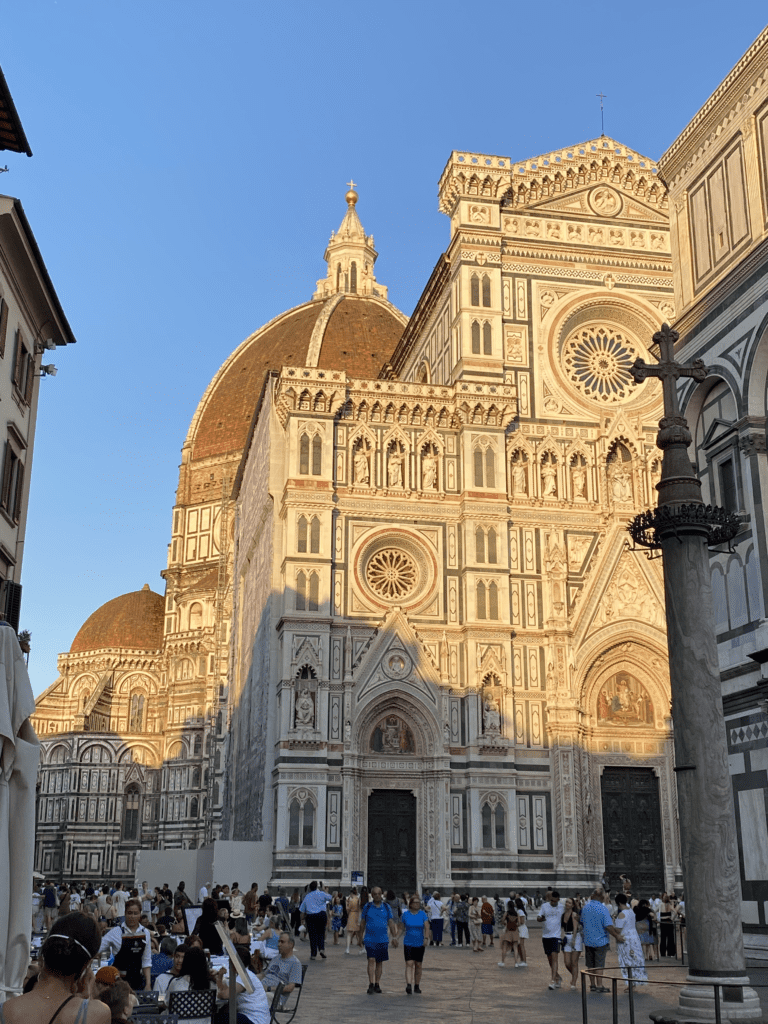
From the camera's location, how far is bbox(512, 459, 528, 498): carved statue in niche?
35906 mm

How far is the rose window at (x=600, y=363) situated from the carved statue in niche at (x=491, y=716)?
11.1 metres

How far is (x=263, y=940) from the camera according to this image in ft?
49.7

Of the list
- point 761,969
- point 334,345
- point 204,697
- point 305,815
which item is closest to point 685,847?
point 761,969

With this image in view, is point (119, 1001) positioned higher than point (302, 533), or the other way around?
point (302, 533)

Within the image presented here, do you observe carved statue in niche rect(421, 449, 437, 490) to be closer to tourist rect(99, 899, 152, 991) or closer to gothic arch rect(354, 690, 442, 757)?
gothic arch rect(354, 690, 442, 757)

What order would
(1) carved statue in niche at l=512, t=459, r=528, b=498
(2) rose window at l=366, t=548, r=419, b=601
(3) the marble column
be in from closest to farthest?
1. (3) the marble column
2. (2) rose window at l=366, t=548, r=419, b=601
3. (1) carved statue in niche at l=512, t=459, r=528, b=498

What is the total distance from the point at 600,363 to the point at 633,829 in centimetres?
1557

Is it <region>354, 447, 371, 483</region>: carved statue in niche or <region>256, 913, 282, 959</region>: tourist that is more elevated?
<region>354, 447, 371, 483</region>: carved statue in niche

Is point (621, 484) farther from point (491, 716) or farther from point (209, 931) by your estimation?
point (209, 931)

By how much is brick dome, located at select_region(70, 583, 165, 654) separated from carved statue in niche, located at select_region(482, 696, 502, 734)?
42.9 meters

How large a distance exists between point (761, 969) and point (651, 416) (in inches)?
997

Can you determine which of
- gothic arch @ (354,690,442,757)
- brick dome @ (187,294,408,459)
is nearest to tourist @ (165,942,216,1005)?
gothic arch @ (354,690,442,757)

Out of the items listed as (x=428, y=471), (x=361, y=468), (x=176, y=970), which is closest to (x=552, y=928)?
(x=176, y=970)

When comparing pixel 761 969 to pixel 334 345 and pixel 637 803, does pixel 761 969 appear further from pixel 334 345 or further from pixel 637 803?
pixel 334 345
